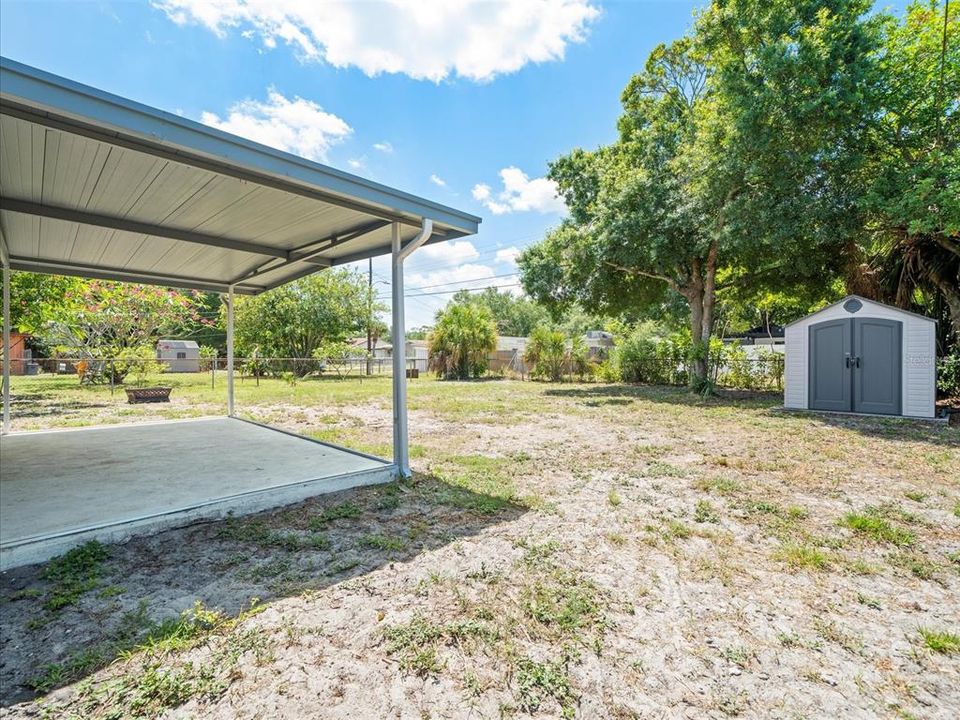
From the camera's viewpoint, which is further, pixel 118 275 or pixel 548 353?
pixel 548 353

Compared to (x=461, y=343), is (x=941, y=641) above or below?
below

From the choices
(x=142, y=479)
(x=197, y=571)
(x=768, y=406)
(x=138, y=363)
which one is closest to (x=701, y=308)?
(x=768, y=406)

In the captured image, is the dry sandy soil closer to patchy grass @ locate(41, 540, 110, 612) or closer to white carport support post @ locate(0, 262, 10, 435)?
patchy grass @ locate(41, 540, 110, 612)

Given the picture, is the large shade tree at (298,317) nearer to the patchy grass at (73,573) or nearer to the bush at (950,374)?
the patchy grass at (73,573)

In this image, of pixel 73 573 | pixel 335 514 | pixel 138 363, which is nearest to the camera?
pixel 73 573

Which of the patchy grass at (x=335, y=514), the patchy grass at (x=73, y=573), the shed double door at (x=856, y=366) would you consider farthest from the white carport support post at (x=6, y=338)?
the shed double door at (x=856, y=366)

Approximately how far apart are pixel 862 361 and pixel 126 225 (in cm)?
1064

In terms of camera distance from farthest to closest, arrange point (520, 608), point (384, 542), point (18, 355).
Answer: point (18, 355) → point (384, 542) → point (520, 608)

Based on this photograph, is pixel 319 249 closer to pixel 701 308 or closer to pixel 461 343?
pixel 701 308

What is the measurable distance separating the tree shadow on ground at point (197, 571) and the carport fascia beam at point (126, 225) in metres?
3.07

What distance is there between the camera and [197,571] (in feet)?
7.91

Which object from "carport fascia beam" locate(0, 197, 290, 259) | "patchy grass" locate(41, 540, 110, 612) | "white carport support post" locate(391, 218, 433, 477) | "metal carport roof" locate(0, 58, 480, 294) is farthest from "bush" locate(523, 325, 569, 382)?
"patchy grass" locate(41, 540, 110, 612)

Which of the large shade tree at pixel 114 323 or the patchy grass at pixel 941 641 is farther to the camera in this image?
the large shade tree at pixel 114 323

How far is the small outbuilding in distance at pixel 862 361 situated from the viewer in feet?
23.7
